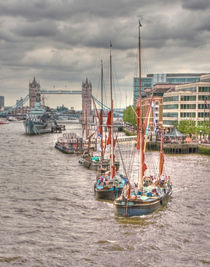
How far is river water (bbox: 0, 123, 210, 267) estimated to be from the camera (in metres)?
24.3

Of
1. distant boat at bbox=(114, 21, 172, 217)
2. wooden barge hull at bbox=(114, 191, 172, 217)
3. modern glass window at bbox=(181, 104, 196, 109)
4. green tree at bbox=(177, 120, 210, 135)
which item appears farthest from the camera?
modern glass window at bbox=(181, 104, 196, 109)

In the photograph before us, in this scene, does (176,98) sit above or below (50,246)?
above

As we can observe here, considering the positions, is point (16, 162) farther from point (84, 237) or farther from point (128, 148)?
point (84, 237)

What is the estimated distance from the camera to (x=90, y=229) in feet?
95.6

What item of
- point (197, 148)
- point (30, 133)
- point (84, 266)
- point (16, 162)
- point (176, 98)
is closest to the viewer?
point (84, 266)

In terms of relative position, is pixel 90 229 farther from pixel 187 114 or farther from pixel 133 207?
pixel 187 114

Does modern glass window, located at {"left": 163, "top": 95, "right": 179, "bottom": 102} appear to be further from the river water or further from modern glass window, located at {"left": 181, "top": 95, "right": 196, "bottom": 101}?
the river water

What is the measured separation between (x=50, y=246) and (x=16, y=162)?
43160 mm

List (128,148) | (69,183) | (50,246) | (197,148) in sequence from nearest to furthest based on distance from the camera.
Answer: (50,246), (69,183), (197,148), (128,148)

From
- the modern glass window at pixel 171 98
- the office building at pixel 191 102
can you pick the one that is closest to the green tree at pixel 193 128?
the office building at pixel 191 102

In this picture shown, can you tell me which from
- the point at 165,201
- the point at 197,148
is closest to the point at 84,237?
the point at 165,201

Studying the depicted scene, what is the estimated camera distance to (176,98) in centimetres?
11256

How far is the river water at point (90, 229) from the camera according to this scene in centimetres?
2427

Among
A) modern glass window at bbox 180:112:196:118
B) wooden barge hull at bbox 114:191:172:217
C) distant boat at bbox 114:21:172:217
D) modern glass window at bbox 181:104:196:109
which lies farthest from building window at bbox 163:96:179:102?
wooden barge hull at bbox 114:191:172:217
